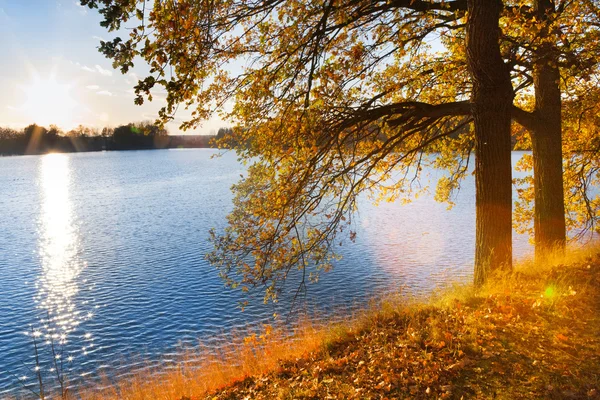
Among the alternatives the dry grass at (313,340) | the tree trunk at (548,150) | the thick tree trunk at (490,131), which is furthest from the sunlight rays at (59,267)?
the tree trunk at (548,150)

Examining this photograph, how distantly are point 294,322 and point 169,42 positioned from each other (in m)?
13.2

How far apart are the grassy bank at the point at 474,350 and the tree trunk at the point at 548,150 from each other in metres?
1.27

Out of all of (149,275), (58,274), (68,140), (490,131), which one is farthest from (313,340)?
(68,140)

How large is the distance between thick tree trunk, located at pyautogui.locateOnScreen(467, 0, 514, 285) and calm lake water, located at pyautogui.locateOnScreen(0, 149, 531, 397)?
9.70 meters

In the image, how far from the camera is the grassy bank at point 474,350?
5.44m

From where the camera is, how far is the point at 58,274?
2400cm

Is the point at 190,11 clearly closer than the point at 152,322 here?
Yes

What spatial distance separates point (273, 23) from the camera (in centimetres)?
930

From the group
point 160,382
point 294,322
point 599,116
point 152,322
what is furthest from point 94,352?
point 599,116

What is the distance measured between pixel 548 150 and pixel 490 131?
2883 mm

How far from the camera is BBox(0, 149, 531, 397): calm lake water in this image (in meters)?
16.2

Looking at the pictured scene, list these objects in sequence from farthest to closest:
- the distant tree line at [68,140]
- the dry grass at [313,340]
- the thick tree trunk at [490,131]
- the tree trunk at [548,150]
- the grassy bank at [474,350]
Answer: the distant tree line at [68,140]
the tree trunk at [548,150]
the thick tree trunk at [490,131]
the dry grass at [313,340]
the grassy bank at [474,350]

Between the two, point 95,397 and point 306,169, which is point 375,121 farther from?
point 95,397

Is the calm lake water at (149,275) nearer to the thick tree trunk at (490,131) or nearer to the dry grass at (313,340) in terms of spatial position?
the dry grass at (313,340)
